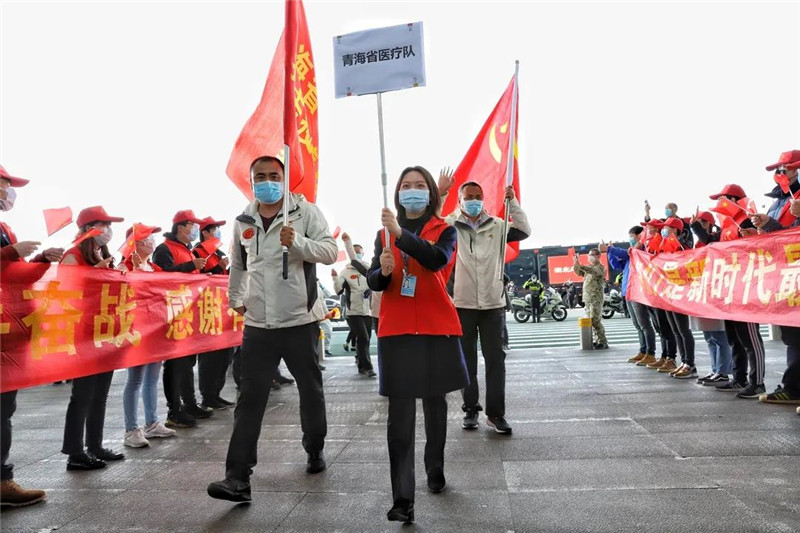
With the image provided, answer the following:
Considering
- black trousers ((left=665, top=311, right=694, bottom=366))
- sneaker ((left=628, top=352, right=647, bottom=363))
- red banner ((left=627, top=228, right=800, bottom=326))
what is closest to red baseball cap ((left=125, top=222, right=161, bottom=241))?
red banner ((left=627, top=228, right=800, bottom=326))

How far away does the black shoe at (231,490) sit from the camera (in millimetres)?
3291

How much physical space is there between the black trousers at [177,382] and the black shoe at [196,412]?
4 centimetres

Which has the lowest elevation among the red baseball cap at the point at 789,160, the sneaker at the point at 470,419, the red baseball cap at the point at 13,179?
the sneaker at the point at 470,419

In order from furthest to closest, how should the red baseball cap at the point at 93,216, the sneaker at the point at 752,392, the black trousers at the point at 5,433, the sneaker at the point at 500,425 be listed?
the sneaker at the point at 752,392 < the sneaker at the point at 500,425 < the red baseball cap at the point at 93,216 < the black trousers at the point at 5,433

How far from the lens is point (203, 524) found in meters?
3.13

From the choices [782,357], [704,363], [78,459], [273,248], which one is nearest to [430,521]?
[273,248]

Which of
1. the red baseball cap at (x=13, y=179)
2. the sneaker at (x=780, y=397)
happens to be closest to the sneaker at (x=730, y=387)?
the sneaker at (x=780, y=397)

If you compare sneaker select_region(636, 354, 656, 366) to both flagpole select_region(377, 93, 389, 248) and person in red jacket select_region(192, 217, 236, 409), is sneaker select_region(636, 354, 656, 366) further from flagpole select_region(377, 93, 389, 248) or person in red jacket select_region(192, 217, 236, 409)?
flagpole select_region(377, 93, 389, 248)

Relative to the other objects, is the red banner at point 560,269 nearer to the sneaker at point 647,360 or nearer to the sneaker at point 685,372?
the sneaker at point 647,360

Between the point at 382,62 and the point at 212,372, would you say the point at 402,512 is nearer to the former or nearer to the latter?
the point at 382,62

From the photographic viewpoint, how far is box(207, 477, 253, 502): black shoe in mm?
3291

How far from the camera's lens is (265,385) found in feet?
12.2

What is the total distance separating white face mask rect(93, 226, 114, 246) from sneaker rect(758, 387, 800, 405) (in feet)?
20.5

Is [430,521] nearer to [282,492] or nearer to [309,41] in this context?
[282,492]
